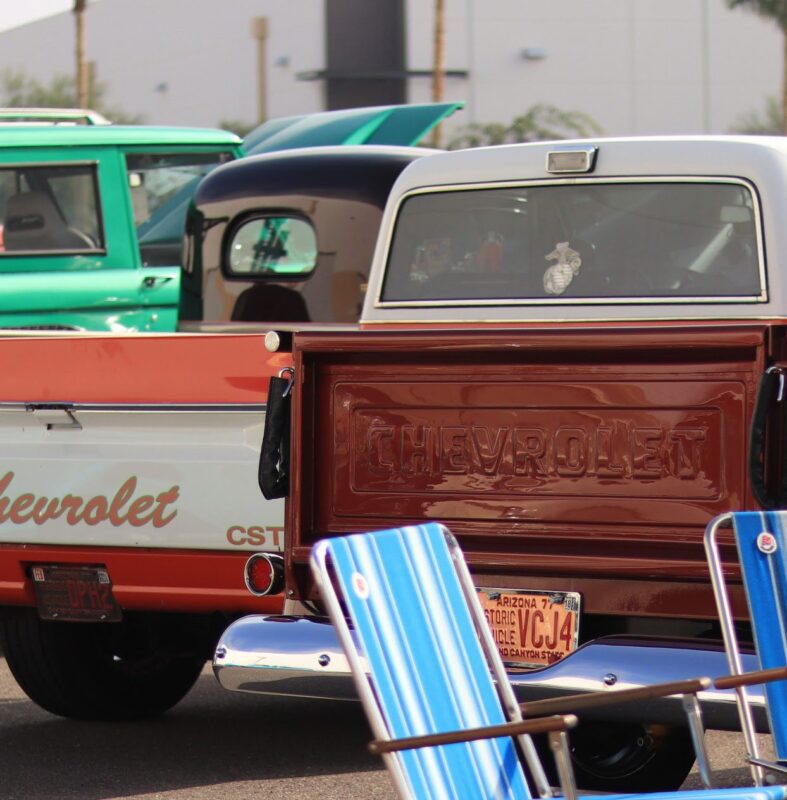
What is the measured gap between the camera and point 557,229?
6191 millimetres

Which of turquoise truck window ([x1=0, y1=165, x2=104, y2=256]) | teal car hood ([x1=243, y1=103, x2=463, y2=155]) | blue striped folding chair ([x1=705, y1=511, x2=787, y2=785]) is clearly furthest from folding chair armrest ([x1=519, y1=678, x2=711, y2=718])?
teal car hood ([x1=243, y1=103, x2=463, y2=155])

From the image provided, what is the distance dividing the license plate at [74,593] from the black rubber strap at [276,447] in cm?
84

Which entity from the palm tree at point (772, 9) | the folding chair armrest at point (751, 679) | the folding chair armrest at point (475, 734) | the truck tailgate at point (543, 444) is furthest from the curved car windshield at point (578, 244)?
the palm tree at point (772, 9)

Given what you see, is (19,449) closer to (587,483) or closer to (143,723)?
(143,723)

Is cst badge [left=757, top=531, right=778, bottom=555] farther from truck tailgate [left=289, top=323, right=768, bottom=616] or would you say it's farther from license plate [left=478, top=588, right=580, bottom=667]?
license plate [left=478, top=588, right=580, bottom=667]

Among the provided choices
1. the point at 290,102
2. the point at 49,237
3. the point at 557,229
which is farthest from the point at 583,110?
the point at 557,229

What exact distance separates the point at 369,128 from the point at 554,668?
24.0 feet

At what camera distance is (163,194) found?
1088 centimetres

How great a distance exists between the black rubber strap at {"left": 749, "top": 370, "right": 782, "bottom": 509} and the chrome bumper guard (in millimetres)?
422

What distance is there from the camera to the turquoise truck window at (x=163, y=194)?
35.0 ft

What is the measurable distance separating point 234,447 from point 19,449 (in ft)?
2.67

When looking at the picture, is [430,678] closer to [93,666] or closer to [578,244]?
[578,244]

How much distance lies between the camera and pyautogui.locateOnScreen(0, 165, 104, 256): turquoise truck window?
10.3 meters

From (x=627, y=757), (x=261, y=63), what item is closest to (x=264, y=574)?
(x=627, y=757)
